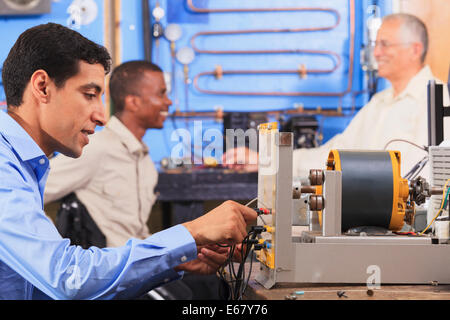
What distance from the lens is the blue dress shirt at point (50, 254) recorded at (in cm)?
96

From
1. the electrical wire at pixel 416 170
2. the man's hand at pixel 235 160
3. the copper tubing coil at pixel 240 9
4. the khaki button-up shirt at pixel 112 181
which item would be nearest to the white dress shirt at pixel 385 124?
the man's hand at pixel 235 160

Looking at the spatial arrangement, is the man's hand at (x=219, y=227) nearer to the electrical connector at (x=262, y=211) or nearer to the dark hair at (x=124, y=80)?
the electrical connector at (x=262, y=211)

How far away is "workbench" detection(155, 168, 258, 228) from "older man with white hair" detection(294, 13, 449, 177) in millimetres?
340

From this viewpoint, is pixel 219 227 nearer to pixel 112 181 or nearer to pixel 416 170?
pixel 416 170

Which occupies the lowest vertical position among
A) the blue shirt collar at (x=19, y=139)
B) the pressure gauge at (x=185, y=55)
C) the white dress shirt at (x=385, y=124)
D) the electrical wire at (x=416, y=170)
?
the electrical wire at (x=416, y=170)

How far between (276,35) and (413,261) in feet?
7.91

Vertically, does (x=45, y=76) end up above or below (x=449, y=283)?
above

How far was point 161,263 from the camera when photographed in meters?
1.05

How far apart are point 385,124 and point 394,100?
0.16m

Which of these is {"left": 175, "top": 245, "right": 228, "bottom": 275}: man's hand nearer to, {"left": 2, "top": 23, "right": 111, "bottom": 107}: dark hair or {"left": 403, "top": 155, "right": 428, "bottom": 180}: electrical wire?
{"left": 2, "top": 23, "right": 111, "bottom": 107}: dark hair

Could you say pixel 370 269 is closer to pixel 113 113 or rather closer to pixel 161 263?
Answer: pixel 161 263

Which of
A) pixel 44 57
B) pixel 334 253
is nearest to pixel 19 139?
pixel 44 57

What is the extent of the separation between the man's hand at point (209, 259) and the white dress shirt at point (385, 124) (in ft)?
4.84

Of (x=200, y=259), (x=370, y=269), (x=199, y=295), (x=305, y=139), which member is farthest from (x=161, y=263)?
(x=305, y=139)
